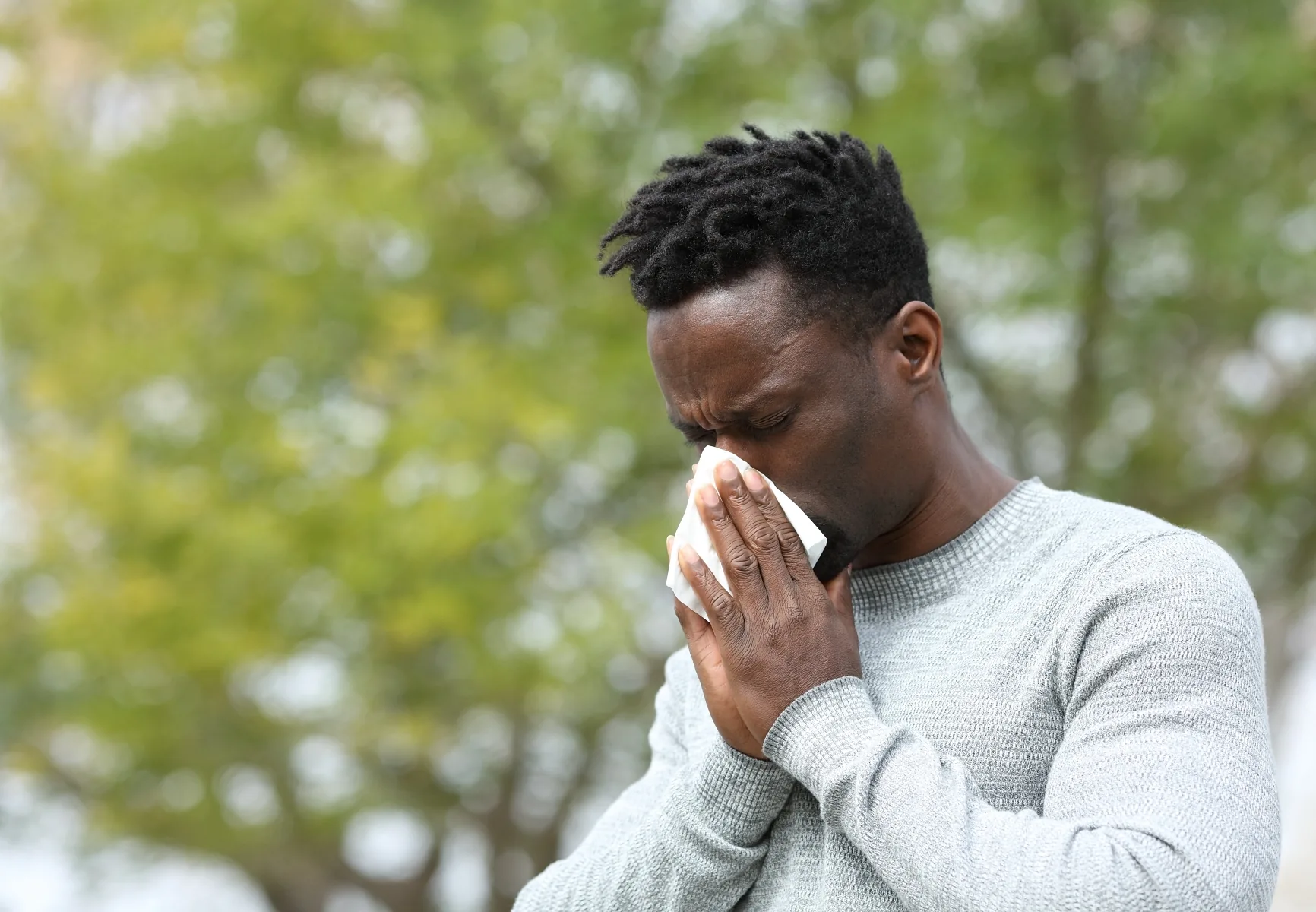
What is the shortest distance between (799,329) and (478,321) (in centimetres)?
727

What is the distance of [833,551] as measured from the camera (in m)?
1.96

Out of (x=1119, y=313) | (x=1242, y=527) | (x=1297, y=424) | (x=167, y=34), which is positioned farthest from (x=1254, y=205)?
(x=167, y=34)

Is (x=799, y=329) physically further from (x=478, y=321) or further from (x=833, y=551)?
(x=478, y=321)

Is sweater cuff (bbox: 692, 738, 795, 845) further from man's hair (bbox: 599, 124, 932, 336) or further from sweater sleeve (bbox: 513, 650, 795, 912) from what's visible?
man's hair (bbox: 599, 124, 932, 336)

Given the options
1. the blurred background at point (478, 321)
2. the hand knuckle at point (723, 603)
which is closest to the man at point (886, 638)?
the hand knuckle at point (723, 603)

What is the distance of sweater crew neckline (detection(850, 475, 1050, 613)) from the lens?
2.03 meters

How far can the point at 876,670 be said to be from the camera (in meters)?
2.01

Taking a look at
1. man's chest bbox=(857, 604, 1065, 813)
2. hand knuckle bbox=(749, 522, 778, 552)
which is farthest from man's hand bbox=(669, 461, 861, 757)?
man's chest bbox=(857, 604, 1065, 813)

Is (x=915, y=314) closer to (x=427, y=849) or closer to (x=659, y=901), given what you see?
(x=659, y=901)

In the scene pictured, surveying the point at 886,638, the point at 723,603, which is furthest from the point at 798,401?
the point at 886,638

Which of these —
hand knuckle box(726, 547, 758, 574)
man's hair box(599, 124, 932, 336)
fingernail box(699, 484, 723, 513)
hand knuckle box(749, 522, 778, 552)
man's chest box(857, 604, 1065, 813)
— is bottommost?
man's chest box(857, 604, 1065, 813)

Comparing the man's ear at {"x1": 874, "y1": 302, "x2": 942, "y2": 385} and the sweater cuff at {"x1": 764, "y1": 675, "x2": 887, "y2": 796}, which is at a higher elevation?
the man's ear at {"x1": 874, "y1": 302, "x2": 942, "y2": 385}

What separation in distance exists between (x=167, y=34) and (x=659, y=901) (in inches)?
304

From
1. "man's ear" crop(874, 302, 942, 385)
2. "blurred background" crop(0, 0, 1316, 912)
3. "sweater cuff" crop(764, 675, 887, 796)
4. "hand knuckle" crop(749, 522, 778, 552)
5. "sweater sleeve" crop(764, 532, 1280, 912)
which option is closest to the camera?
"sweater sleeve" crop(764, 532, 1280, 912)
